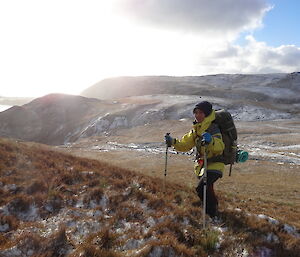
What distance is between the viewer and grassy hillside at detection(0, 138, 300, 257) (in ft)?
24.7

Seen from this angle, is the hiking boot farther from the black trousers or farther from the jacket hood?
the jacket hood

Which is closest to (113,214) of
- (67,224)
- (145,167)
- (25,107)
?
(67,224)

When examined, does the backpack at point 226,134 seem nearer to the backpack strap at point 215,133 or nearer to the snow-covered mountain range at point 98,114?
the backpack strap at point 215,133

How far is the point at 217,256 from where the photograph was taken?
7457 mm

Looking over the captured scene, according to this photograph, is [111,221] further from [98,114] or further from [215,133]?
[98,114]

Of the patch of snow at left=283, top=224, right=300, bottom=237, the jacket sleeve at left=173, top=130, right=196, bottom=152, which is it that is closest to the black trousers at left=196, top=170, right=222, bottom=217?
the jacket sleeve at left=173, top=130, right=196, bottom=152

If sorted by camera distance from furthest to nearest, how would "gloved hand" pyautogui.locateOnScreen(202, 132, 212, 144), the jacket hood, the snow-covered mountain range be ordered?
the snow-covered mountain range
the jacket hood
"gloved hand" pyautogui.locateOnScreen(202, 132, 212, 144)

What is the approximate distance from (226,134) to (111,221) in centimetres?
411

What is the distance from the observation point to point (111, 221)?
870 cm

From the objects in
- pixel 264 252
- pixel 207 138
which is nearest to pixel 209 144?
pixel 207 138

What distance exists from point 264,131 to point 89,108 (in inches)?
A: 2276

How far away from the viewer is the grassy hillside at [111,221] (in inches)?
296

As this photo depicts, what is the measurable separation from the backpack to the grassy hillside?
1.78 metres

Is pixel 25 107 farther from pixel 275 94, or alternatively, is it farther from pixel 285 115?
pixel 275 94
